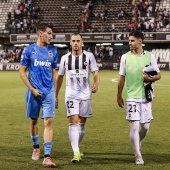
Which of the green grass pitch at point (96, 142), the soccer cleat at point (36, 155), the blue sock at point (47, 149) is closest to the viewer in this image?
the blue sock at point (47, 149)

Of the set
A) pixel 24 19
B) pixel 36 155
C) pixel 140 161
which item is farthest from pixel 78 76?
pixel 24 19

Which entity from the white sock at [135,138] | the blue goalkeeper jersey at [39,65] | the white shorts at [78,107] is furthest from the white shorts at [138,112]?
the blue goalkeeper jersey at [39,65]

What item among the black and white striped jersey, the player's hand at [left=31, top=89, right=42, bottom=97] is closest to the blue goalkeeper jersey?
the player's hand at [left=31, top=89, right=42, bottom=97]

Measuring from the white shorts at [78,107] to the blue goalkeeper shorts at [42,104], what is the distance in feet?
1.02

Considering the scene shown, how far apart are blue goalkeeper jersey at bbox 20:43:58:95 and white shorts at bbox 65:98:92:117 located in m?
0.44

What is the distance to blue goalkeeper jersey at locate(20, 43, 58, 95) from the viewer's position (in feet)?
25.8

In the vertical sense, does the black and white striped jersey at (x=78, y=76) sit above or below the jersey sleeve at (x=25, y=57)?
below

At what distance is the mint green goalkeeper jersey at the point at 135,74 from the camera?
777 centimetres

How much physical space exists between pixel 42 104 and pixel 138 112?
59.3 inches

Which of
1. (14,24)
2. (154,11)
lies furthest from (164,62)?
(14,24)

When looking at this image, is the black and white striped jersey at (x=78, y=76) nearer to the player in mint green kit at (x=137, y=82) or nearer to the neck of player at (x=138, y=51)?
the player in mint green kit at (x=137, y=82)

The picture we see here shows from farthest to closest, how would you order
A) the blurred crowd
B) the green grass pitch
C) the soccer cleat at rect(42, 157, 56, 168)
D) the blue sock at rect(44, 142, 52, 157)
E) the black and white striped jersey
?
1. the blurred crowd
2. the black and white striped jersey
3. the green grass pitch
4. the blue sock at rect(44, 142, 52, 157)
5. the soccer cleat at rect(42, 157, 56, 168)

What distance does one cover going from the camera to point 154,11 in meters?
48.9

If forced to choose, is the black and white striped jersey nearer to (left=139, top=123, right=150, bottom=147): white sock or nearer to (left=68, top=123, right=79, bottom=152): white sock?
(left=68, top=123, right=79, bottom=152): white sock
